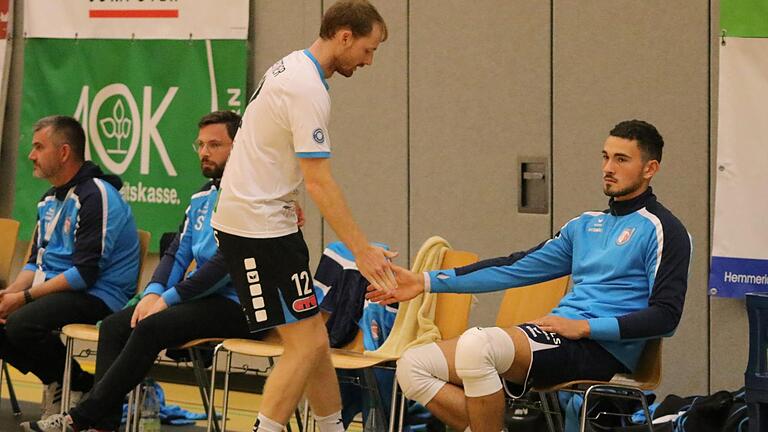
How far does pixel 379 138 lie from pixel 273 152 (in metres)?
2.40

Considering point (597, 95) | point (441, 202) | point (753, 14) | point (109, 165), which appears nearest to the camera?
point (753, 14)

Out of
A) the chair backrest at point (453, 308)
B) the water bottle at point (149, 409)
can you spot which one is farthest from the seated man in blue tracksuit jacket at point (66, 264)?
the chair backrest at point (453, 308)

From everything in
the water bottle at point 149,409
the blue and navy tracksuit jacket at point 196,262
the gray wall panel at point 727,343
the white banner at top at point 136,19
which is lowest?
the water bottle at point 149,409

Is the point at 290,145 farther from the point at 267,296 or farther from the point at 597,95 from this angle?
the point at 597,95

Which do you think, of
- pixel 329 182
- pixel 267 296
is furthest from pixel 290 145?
pixel 267 296

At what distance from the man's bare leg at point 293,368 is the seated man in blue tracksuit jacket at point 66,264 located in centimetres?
180

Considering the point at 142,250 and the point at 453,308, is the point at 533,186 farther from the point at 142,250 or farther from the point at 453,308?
the point at 142,250

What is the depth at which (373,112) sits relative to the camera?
6.45m

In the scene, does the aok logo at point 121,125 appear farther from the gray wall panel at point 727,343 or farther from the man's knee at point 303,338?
the gray wall panel at point 727,343

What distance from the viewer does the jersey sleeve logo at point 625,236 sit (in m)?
4.28

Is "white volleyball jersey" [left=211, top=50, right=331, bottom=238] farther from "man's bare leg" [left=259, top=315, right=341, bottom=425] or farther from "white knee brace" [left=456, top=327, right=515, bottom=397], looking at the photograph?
"white knee brace" [left=456, top=327, right=515, bottom=397]

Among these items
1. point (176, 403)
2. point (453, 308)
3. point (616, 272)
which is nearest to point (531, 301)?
point (453, 308)

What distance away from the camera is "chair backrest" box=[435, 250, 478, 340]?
4.93 metres

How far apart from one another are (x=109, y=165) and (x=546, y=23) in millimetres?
2924
